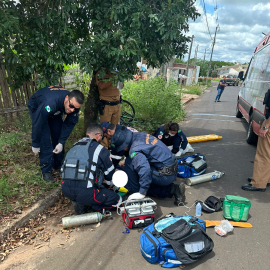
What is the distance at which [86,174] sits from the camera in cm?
294

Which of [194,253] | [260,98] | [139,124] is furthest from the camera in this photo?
[139,124]

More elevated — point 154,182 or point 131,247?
point 154,182

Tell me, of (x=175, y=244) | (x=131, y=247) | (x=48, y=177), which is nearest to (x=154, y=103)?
(x=48, y=177)

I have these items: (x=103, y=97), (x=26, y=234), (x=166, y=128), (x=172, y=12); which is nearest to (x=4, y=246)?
(x=26, y=234)

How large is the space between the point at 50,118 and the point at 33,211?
5.02 ft

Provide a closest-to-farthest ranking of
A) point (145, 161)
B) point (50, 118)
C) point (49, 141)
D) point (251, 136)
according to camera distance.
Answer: point (145, 161), point (49, 141), point (50, 118), point (251, 136)

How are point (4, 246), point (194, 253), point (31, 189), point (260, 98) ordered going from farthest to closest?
point (260, 98) → point (31, 189) → point (4, 246) → point (194, 253)

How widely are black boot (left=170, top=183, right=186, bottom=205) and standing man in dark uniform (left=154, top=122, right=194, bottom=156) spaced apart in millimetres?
1494

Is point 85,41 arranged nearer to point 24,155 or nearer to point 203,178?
point 24,155

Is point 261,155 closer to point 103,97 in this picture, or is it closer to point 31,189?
point 103,97

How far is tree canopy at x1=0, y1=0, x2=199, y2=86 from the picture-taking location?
3.21 m

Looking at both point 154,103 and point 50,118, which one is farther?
point 154,103

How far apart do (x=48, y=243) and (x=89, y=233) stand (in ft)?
1.64

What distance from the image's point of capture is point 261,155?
388 centimetres
